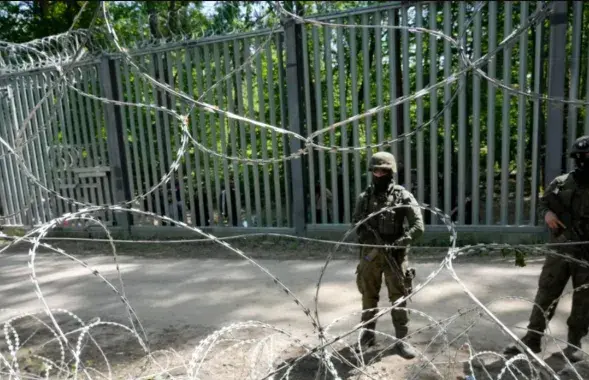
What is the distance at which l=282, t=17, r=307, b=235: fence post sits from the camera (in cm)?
640

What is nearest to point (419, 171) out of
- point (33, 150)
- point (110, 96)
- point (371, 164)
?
point (371, 164)

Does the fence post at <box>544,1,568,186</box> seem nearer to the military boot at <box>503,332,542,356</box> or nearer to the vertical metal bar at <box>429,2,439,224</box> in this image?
the vertical metal bar at <box>429,2,439,224</box>

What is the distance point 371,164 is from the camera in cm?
335

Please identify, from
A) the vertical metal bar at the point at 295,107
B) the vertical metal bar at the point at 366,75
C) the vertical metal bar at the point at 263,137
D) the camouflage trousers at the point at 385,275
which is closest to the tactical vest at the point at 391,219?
the camouflage trousers at the point at 385,275

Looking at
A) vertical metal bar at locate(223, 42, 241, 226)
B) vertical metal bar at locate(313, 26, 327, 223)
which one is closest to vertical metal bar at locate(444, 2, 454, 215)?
vertical metal bar at locate(313, 26, 327, 223)

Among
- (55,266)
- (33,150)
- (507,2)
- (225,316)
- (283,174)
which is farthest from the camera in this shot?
(33,150)

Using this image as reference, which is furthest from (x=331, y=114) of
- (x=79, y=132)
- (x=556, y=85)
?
(x=79, y=132)

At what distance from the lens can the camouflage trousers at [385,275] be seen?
133 inches

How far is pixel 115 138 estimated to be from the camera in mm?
7590

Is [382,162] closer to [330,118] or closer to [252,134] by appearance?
[330,118]

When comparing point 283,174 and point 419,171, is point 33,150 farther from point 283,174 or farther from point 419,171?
point 419,171

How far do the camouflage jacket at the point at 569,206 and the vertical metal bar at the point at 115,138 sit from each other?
20.6ft

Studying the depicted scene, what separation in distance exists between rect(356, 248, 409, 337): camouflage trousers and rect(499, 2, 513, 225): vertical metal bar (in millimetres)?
3091

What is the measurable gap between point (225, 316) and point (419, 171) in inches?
127
